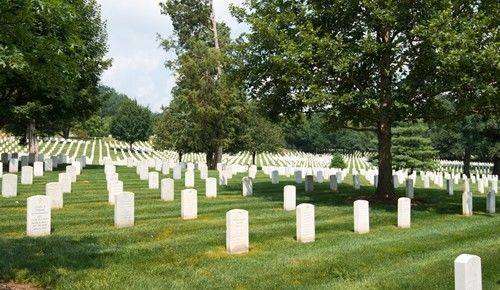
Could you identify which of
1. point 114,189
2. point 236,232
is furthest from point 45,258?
point 114,189

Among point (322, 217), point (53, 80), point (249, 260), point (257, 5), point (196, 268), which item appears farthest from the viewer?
point (257, 5)

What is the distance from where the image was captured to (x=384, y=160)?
18875mm

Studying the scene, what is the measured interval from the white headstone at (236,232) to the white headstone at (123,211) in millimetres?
3723

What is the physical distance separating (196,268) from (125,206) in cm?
456

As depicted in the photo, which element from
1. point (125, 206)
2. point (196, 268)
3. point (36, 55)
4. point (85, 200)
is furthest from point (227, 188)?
point (196, 268)

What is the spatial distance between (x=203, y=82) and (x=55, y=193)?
21.3 metres

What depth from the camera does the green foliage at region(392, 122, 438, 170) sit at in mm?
47062

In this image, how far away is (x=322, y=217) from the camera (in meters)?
15.1

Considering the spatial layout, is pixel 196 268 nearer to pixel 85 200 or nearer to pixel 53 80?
pixel 53 80

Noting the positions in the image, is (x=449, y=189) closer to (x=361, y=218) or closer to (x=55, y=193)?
(x=361, y=218)

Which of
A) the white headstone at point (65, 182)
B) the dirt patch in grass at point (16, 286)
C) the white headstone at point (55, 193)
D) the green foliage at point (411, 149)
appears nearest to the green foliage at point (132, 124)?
the green foliage at point (411, 149)

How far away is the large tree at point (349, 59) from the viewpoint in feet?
51.4

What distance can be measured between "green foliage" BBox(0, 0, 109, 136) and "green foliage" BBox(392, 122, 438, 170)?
28932 millimetres

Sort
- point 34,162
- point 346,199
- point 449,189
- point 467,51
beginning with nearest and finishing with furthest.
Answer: point 467,51 → point 346,199 → point 449,189 → point 34,162
